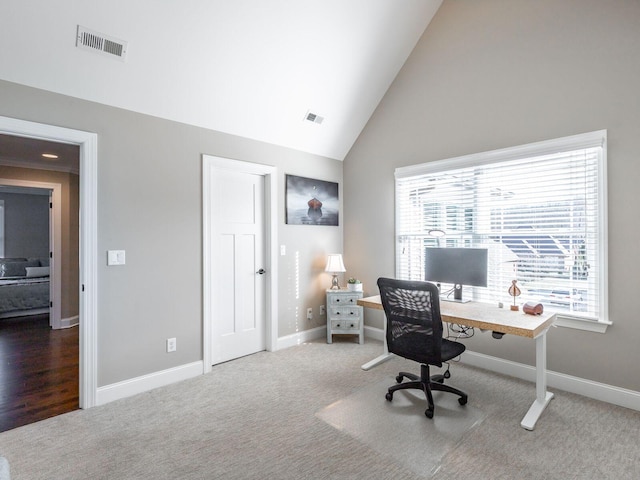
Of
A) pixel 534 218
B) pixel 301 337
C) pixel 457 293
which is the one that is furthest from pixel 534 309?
pixel 301 337

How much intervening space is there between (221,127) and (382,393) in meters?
2.85

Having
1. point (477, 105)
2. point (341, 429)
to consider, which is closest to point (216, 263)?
point (341, 429)

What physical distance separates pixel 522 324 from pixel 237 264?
265 cm

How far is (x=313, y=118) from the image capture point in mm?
3797

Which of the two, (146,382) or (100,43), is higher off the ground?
(100,43)

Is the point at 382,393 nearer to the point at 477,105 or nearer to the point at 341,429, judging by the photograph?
the point at 341,429

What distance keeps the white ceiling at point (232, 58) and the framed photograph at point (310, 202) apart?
441mm

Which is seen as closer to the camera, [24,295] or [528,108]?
[528,108]

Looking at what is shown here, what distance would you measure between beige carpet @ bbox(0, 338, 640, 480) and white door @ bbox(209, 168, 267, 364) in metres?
0.69

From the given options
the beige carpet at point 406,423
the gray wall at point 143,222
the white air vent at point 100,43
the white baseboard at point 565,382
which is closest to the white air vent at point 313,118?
the gray wall at point 143,222

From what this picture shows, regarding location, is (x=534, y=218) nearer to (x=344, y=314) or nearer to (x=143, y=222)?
(x=344, y=314)

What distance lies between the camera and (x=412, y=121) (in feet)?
12.5

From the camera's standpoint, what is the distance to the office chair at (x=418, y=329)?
7.74 feet

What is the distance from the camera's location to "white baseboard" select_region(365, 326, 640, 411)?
98.9 inches
